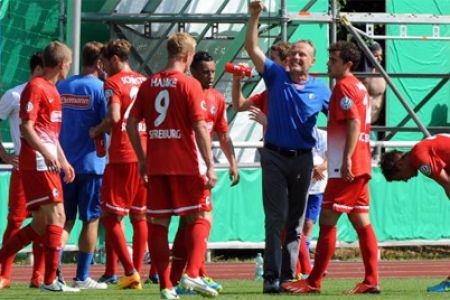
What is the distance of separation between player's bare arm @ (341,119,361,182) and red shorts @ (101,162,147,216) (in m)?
2.35

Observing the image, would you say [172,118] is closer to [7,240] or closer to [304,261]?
[7,240]

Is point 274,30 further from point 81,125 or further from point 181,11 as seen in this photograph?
point 81,125

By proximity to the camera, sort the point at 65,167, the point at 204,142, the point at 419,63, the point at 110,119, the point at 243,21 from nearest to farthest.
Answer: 1. the point at 204,142
2. the point at 65,167
3. the point at 110,119
4. the point at 243,21
5. the point at 419,63

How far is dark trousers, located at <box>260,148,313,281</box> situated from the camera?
1352 cm

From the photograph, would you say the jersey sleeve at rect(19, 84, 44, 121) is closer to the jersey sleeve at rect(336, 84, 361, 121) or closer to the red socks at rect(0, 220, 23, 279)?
the red socks at rect(0, 220, 23, 279)

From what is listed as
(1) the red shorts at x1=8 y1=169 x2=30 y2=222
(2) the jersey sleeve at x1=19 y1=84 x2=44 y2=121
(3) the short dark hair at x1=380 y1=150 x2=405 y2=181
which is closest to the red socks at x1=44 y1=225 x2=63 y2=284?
(2) the jersey sleeve at x1=19 y1=84 x2=44 y2=121

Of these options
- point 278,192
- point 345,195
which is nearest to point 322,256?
point 345,195

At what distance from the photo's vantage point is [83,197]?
15047 mm

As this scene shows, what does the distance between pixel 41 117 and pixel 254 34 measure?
6.78 feet

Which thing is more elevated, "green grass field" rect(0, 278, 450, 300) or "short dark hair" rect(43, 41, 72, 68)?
"short dark hair" rect(43, 41, 72, 68)

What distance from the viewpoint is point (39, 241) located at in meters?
14.6

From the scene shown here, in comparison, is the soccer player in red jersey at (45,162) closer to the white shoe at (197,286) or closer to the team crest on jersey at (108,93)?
the team crest on jersey at (108,93)

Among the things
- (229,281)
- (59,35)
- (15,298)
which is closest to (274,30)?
(59,35)

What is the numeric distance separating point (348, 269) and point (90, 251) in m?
4.97
